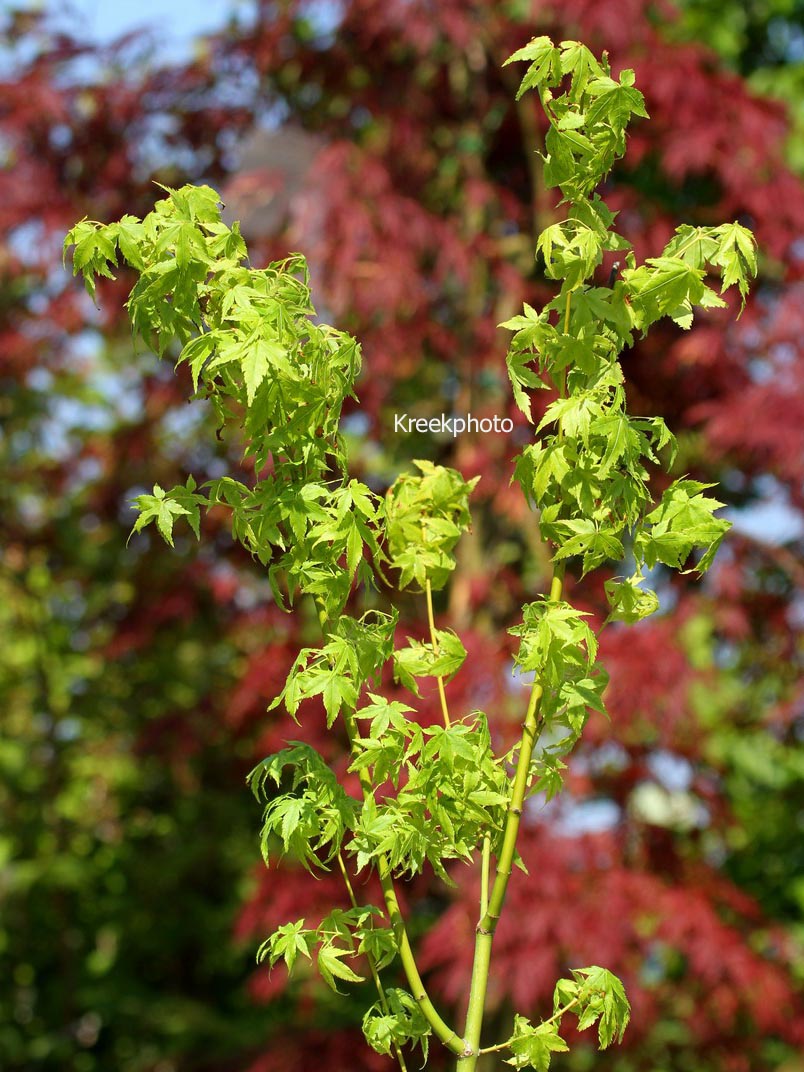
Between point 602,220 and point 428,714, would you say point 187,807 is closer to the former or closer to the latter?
point 428,714

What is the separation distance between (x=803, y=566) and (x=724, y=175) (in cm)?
97

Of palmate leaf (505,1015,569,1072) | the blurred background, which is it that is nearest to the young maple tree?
palmate leaf (505,1015,569,1072)

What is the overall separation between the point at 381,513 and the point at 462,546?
2283 mm

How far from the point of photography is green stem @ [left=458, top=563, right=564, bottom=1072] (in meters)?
1.13

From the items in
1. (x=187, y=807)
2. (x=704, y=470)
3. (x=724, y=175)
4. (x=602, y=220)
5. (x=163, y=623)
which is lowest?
(x=187, y=807)

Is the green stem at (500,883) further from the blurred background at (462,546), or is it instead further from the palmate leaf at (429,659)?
the blurred background at (462,546)

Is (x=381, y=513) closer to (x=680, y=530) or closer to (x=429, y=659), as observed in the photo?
(x=429, y=659)

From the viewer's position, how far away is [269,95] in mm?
3713

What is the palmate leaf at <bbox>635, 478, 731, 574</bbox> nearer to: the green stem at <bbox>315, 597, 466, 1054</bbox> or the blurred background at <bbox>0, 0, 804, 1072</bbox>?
the green stem at <bbox>315, 597, 466, 1054</bbox>

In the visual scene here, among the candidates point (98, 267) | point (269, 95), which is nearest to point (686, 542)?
point (98, 267)

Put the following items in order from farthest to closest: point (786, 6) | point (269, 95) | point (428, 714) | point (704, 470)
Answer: point (786, 6), point (269, 95), point (704, 470), point (428, 714)

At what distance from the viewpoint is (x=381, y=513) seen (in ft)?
3.96

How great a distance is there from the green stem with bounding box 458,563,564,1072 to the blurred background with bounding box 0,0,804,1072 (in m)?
1.60

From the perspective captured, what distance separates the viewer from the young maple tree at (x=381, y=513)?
3.61 feet
